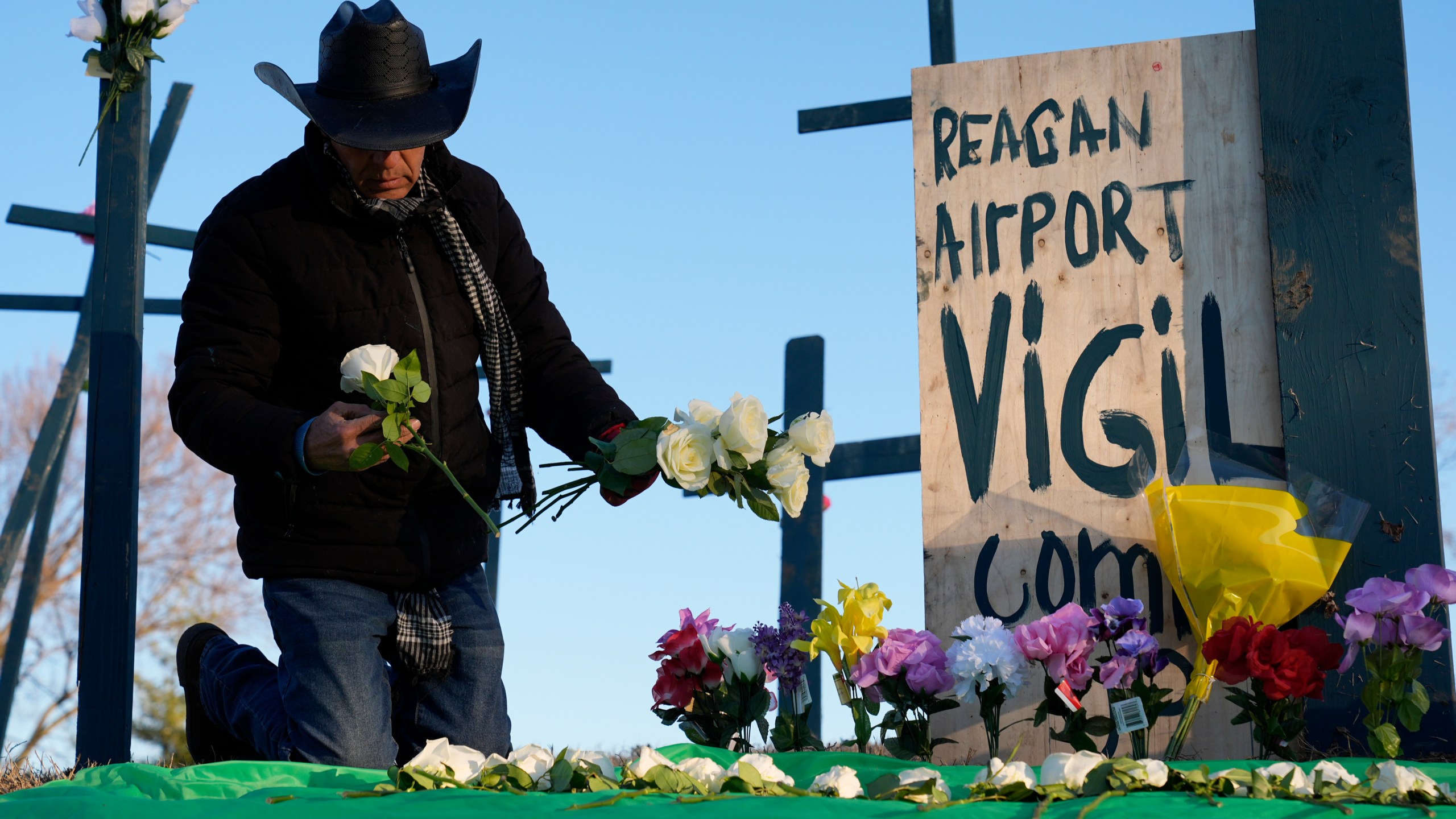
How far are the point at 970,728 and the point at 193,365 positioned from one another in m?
2.30

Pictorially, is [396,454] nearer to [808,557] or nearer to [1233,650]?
[1233,650]

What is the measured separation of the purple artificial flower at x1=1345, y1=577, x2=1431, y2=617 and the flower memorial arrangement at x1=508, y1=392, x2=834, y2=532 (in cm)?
163

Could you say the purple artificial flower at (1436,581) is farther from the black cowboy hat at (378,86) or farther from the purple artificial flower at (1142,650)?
the black cowboy hat at (378,86)

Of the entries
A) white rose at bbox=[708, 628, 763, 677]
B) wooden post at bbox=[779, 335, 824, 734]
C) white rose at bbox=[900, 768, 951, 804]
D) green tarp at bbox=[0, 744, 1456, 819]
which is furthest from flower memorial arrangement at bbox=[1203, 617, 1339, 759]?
wooden post at bbox=[779, 335, 824, 734]

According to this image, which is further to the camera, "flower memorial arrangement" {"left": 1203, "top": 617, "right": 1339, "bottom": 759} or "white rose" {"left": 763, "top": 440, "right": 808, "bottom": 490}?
"flower memorial arrangement" {"left": 1203, "top": 617, "right": 1339, "bottom": 759}

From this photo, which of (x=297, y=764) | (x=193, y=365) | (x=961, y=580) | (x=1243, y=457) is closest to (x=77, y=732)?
(x=193, y=365)

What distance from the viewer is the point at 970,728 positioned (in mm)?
3889

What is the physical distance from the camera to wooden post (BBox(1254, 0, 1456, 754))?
3.68 meters

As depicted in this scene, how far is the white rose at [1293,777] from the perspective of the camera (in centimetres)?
196

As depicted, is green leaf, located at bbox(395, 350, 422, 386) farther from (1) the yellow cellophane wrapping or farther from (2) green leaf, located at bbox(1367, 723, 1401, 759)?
(2) green leaf, located at bbox(1367, 723, 1401, 759)

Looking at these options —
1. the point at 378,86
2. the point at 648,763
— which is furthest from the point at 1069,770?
the point at 378,86

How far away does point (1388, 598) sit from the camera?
3395 millimetres

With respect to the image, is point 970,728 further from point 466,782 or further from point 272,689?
point 466,782

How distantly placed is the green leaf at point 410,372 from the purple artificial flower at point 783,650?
147cm
